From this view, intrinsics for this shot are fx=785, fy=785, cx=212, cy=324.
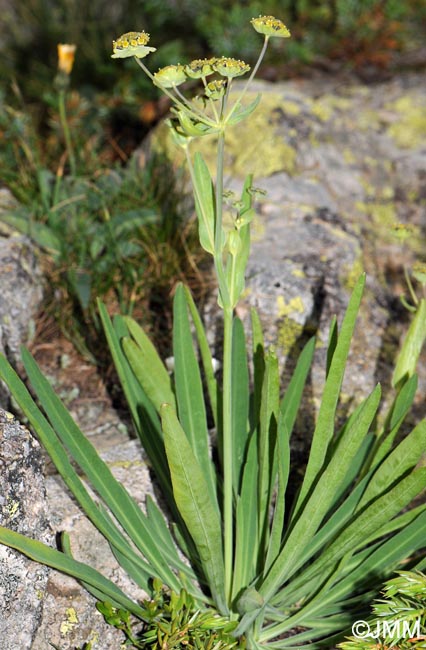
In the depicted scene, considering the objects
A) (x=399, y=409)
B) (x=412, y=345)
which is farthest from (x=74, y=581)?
(x=412, y=345)

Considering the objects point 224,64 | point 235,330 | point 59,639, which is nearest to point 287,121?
point 235,330

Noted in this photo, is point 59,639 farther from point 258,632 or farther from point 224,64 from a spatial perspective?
point 224,64

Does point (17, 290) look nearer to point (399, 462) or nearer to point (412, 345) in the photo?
point (412, 345)

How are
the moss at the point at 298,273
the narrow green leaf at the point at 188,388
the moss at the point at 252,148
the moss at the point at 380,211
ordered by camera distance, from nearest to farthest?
the narrow green leaf at the point at 188,388 → the moss at the point at 298,273 → the moss at the point at 252,148 → the moss at the point at 380,211

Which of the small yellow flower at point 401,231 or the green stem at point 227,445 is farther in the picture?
the small yellow flower at point 401,231

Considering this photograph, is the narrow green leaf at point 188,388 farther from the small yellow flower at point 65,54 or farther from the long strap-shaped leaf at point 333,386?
the small yellow flower at point 65,54

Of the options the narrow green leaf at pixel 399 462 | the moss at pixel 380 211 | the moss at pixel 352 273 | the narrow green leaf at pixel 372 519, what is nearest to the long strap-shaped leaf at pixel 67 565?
the narrow green leaf at pixel 372 519
